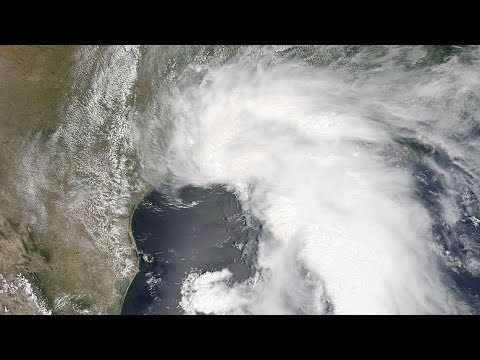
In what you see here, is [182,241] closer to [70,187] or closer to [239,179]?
[239,179]

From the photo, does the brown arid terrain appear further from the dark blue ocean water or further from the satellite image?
the dark blue ocean water

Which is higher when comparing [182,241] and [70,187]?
[70,187]

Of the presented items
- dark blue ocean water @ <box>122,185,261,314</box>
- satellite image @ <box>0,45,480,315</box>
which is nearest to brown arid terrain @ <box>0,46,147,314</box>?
satellite image @ <box>0,45,480,315</box>

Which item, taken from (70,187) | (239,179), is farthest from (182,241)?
(70,187)

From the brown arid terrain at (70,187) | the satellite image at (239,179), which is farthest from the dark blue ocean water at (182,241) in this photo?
the brown arid terrain at (70,187)

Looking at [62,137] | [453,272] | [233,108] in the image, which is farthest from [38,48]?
[453,272]

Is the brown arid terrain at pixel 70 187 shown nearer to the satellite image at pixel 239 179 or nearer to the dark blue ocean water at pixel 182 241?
the satellite image at pixel 239 179
